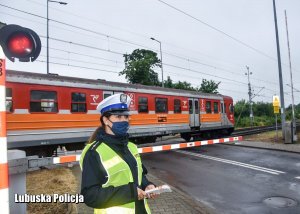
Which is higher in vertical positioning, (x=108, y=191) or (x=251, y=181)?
(x=108, y=191)

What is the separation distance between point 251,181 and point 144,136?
270 inches

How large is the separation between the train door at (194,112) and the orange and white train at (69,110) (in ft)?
1.92

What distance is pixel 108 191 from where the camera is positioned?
222 cm

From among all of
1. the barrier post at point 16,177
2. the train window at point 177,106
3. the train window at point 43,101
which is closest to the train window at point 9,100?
the train window at point 43,101

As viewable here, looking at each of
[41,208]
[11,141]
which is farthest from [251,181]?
[11,141]

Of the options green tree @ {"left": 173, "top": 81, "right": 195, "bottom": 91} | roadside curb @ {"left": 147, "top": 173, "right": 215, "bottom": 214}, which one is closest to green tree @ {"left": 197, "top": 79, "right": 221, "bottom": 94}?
green tree @ {"left": 173, "top": 81, "right": 195, "bottom": 91}

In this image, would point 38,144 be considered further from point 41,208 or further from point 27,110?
point 41,208

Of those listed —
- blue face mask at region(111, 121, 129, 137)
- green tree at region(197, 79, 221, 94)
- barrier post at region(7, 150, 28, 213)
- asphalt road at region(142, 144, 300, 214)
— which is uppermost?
green tree at region(197, 79, 221, 94)

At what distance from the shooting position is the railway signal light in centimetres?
295

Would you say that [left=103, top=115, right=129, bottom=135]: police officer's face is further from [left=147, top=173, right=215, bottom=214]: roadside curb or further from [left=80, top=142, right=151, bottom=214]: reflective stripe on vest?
[left=147, top=173, right=215, bottom=214]: roadside curb

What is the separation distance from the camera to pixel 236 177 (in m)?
9.83

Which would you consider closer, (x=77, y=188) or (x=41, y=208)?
(x=41, y=208)

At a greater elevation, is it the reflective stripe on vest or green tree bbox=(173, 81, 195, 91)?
green tree bbox=(173, 81, 195, 91)

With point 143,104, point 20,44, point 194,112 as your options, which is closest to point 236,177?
point 143,104
